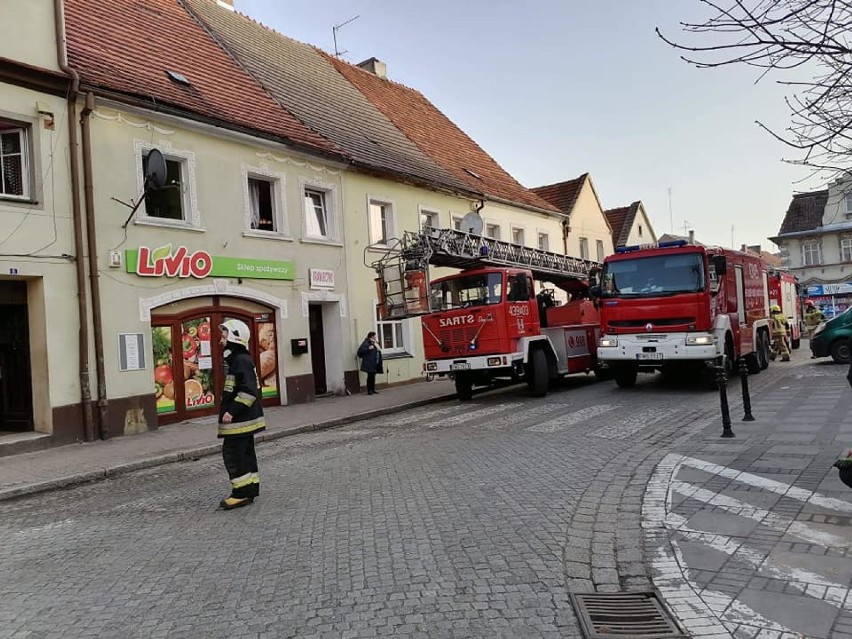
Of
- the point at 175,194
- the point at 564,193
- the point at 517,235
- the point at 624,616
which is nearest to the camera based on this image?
the point at 624,616

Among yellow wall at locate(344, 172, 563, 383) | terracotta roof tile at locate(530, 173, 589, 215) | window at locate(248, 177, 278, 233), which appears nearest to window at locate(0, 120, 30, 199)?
window at locate(248, 177, 278, 233)

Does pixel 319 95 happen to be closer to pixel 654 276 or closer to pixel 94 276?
pixel 94 276

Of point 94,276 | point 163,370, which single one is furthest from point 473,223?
point 94,276

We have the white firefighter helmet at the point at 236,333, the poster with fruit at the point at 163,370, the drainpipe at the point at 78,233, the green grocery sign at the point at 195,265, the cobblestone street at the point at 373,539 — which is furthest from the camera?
the poster with fruit at the point at 163,370

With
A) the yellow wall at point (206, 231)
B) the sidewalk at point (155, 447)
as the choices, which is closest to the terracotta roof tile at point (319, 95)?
the yellow wall at point (206, 231)

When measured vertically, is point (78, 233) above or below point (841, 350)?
above

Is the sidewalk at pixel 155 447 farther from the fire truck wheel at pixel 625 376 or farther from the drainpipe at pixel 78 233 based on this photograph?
the fire truck wheel at pixel 625 376

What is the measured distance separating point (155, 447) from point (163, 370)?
284cm

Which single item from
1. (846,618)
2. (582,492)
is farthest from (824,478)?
(846,618)

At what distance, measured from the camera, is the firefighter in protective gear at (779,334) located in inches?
751

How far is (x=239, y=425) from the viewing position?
6.57 m

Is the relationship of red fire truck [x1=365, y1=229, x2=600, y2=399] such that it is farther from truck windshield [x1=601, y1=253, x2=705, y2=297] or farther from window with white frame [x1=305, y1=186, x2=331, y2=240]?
window with white frame [x1=305, y1=186, x2=331, y2=240]

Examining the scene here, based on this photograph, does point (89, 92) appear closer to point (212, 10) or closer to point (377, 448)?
point (377, 448)

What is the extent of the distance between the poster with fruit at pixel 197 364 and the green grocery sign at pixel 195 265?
41.7 inches
